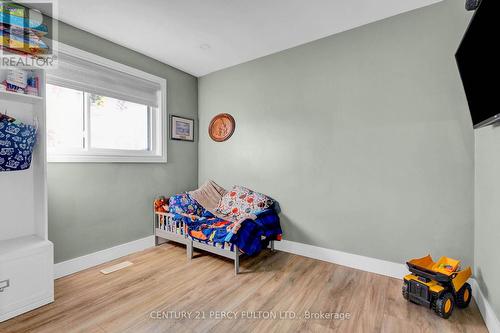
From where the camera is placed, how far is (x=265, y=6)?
6.74 ft

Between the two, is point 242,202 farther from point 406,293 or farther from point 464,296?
point 464,296

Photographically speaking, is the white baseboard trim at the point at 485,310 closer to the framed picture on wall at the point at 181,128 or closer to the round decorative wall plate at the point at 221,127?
the round decorative wall plate at the point at 221,127

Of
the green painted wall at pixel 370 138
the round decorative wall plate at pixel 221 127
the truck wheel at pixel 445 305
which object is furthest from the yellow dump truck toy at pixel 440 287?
the round decorative wall plate at pixel 221 127

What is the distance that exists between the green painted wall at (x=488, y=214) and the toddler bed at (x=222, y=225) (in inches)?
68.0

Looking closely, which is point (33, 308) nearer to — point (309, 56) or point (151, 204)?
point (151, 204)

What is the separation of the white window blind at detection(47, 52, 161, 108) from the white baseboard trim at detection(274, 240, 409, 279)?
252 cm

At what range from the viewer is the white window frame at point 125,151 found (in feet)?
7.54

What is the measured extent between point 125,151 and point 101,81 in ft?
2.65

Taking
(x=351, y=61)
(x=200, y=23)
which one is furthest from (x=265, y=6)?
(x=351, y=61)

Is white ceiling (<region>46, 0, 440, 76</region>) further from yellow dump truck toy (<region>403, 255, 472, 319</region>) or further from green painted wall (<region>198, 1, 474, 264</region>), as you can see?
yellow dump truck toy (<region>403, 255, 472, 319</region>)

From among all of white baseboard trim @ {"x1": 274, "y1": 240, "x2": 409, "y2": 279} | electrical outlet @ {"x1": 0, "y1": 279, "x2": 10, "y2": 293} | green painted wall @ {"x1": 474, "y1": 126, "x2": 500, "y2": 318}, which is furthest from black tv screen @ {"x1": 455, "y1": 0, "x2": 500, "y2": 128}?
electrical outlet @ {"x1": 0, "y1": 279, "x2": 10, "y2": 293}

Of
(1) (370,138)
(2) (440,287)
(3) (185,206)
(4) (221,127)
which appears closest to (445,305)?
(2) (440,287)

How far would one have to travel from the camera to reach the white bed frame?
233 cm

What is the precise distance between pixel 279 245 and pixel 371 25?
102 inches
